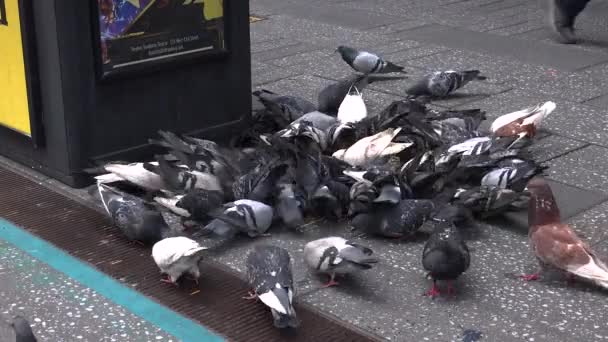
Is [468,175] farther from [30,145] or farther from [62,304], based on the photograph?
[30,145]

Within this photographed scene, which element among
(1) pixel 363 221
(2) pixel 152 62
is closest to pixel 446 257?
(1) pixel 363 221

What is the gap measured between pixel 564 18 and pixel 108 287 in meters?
5.93

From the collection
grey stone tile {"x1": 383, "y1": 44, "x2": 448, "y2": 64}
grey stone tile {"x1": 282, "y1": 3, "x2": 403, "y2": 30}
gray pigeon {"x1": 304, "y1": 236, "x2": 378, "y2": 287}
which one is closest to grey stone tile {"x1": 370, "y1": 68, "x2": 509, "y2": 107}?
grey stone tile {"x1": 383, "y1": 44, "x2": 448, "y2": 64}

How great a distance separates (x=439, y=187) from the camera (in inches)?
194

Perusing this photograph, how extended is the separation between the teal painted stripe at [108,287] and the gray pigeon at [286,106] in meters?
1.86

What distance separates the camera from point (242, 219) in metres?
4.59

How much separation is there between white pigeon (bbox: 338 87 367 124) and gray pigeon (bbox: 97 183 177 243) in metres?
1.57

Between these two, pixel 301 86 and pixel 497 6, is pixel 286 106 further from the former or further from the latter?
pixel 497 6

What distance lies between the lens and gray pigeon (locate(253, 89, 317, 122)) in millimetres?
5988

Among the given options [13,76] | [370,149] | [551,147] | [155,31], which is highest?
[155,31]

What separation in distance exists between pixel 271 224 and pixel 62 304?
1205 mm

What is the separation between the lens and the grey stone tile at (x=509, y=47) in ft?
26.7

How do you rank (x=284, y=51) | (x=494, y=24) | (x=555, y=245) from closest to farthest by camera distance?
(x=555, y=245), (x=284, y=51), (x=494, y=24)

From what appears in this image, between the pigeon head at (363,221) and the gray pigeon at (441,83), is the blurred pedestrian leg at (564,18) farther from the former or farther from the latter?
the pigeon head at (363,221)
